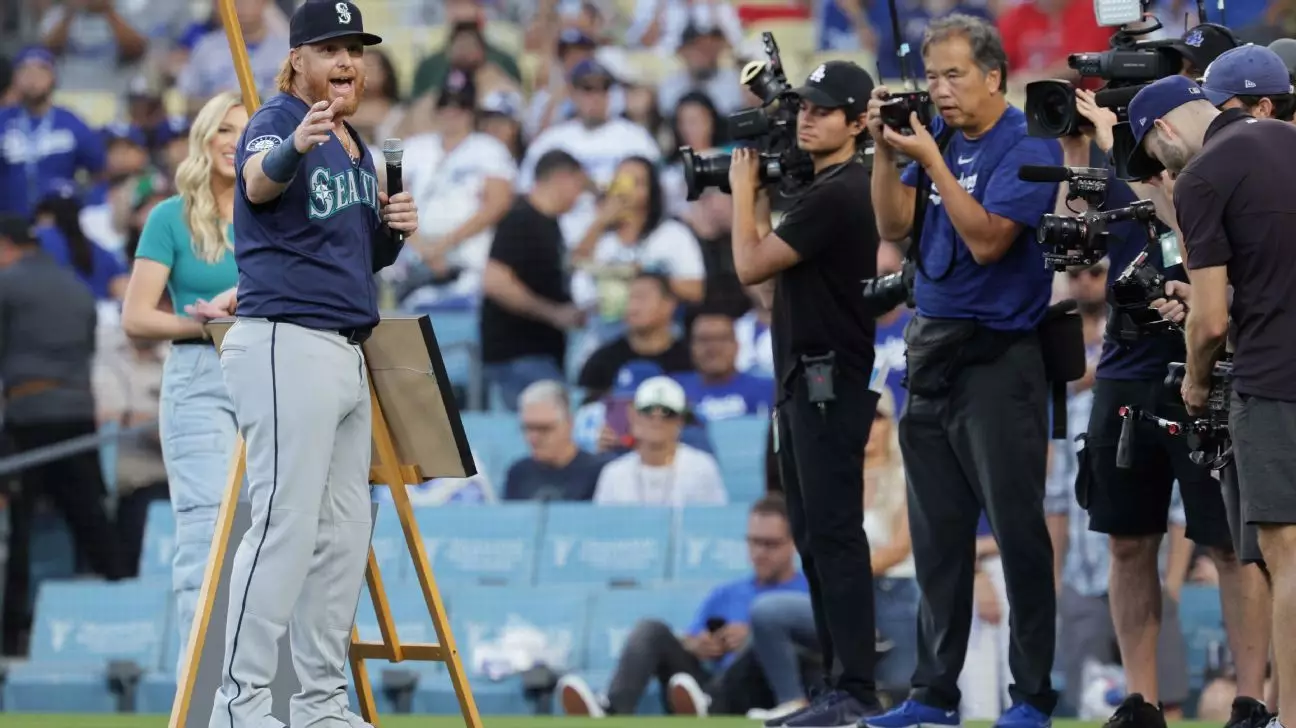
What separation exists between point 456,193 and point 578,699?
4.07m

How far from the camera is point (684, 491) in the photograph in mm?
8805

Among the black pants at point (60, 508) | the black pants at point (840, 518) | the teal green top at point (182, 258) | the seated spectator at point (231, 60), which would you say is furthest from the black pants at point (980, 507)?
the seated spectator at point (231, 60)

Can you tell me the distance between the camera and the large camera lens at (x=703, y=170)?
6254 mm

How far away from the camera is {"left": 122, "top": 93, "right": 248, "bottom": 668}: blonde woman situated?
5945 millimetres

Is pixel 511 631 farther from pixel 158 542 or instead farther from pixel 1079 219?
pixel 1079 219

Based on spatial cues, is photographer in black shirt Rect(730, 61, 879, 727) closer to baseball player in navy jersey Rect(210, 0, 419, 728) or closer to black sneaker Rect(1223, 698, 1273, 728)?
black sneaker Rect(1223, 698, 1273, 728)

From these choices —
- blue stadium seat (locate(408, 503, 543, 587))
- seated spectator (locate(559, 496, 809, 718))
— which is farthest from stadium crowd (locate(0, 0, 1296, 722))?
blue stadium seat (locate(408, 503, 543, 587))

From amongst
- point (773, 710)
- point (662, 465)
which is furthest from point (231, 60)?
point (773, 710)

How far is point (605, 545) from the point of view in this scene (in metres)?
8.52

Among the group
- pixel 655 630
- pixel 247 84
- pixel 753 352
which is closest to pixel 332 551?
pixel 247 84

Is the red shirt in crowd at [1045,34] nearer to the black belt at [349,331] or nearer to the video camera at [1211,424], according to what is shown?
the video camera at [1211,424]

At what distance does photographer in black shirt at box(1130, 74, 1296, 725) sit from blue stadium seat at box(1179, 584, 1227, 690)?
280cm

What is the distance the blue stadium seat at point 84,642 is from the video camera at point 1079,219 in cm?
473

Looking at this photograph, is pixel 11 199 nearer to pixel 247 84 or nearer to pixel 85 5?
pixel 85 5
